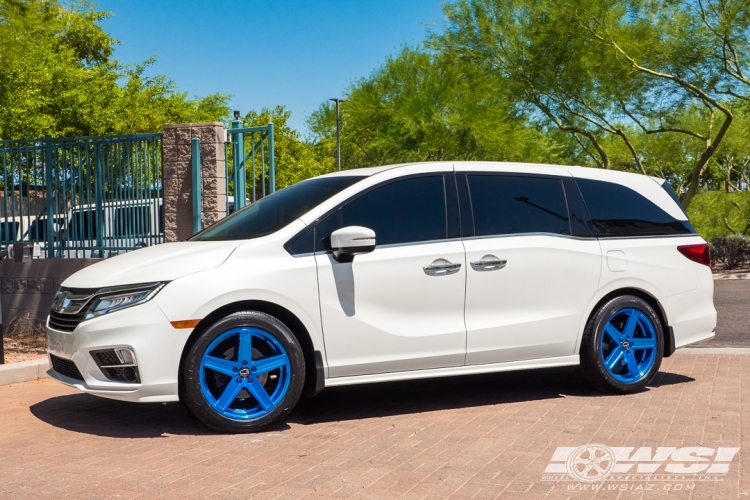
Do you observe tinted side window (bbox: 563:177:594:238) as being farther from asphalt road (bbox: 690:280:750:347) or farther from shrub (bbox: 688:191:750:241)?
shrub (bbox: 688:191:750:241)

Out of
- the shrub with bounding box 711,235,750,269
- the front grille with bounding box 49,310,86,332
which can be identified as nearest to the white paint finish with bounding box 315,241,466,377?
the front grille with bounding box 49,310,86,332

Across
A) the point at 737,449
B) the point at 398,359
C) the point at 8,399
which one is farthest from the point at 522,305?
the point at 8,399

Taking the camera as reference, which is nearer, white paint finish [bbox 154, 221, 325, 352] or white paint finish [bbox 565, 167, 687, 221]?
white paint finish [bbox 154, 221, 325, 352]

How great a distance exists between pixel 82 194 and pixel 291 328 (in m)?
6.87

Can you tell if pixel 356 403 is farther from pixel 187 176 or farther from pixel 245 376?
pixel 187 176

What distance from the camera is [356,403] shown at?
7.64m

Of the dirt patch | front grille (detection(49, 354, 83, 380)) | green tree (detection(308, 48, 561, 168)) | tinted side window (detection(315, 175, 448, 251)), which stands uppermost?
green tree (detection(308, 48, 561, 168))

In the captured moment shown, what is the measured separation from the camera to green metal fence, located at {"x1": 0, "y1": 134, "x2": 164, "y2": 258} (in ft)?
40.1

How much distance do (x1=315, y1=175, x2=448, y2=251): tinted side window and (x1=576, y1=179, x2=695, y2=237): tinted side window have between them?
141 centimetres

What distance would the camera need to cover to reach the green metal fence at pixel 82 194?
482 inches

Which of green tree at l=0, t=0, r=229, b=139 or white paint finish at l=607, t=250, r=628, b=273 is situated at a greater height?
green tree at l=0, t=0, r=229, b=139

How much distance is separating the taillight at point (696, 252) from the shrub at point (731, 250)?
72.1 ft

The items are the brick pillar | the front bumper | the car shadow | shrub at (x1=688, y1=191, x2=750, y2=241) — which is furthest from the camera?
shrub at (x1=688, y1=191, x2=750, y2=241)

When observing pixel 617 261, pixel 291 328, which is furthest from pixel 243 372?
pixel 617 261
